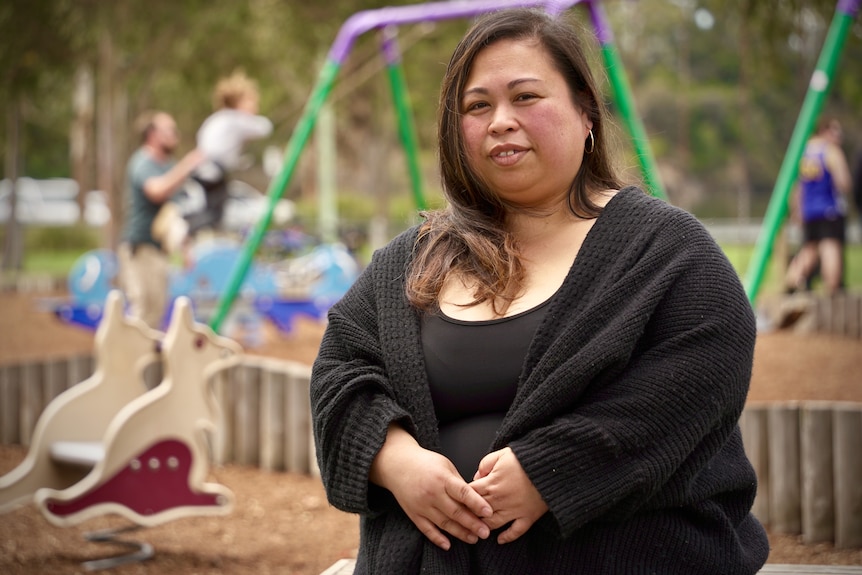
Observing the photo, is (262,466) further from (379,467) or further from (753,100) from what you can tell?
(753,100)

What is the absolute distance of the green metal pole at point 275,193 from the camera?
6520 millimetres

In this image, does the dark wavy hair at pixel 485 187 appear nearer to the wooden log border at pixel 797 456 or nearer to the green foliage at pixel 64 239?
the wooden log border at pixel 797 456

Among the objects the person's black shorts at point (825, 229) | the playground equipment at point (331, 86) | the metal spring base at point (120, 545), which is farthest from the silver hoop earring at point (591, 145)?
Result: the person's black shorts at point (825, 229)

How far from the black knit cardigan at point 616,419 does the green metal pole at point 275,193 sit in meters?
4.63

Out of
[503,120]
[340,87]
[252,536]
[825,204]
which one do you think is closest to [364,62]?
[340,87]

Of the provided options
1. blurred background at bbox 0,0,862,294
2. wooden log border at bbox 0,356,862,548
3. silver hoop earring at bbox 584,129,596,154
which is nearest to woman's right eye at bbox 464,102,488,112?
silver hoop earring at bbox 584,129,596,154

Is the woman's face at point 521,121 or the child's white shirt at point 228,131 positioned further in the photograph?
the child's white shirt at point 228,131

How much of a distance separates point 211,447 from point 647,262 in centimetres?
377

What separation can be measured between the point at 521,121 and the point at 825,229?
8.46m

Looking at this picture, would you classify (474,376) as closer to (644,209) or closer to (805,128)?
(644,209)

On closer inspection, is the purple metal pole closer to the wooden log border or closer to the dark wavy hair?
the wooden log border

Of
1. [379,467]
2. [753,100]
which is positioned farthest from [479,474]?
[753,100]

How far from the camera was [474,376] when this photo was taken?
1.94 meters

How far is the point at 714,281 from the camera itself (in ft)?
6.13
